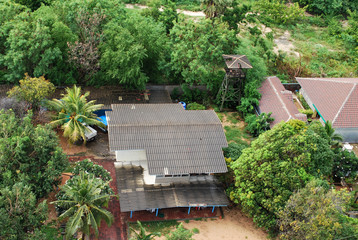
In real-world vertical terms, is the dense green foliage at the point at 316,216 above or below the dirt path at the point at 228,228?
above

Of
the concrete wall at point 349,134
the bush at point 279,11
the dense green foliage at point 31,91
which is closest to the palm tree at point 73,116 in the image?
the dense green foliage at point 31,91

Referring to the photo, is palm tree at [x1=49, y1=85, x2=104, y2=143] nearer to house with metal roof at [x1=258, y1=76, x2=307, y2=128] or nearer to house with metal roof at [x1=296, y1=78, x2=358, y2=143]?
house with metal roof at [x1=258, y1=76, x2=307, y2=128]

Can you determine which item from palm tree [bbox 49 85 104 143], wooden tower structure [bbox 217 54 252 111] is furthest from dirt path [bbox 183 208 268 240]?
wooden tower structure [bbox 217 54 252 111]

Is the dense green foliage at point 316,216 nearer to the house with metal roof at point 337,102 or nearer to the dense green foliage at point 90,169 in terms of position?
the house with metal roof at point 337,102

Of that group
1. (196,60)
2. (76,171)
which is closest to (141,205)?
(76,171)

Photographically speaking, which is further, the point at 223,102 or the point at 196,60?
the point at 223,102

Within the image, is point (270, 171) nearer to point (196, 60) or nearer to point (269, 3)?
point (196, 60)

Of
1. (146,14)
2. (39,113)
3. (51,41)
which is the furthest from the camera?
(146,14)
